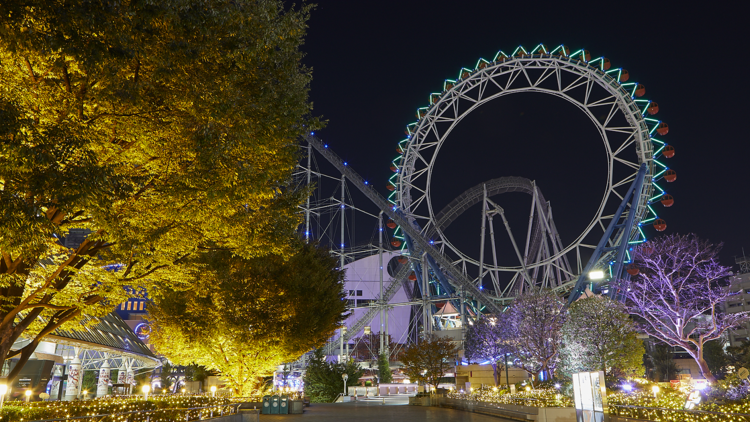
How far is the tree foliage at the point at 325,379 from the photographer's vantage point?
124 feet

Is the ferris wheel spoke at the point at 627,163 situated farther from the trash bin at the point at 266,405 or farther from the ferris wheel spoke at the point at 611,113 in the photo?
the trash bin at the point at 266,405

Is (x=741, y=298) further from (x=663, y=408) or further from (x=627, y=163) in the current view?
(x=663, y=408)

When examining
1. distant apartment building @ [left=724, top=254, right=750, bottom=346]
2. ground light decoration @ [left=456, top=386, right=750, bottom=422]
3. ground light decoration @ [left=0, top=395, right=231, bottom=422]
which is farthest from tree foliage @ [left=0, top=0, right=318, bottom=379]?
distant apartment building @ [left=724, top=254, right=750, bottom=346]

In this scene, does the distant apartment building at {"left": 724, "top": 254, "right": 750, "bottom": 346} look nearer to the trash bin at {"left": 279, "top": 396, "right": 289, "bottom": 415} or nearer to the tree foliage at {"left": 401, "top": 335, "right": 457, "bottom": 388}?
the tree foliage at {"left": 401, "top": 335, "right": 457, "bottom": 388}

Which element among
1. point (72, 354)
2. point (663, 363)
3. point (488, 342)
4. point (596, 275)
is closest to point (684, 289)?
point (488, 342)

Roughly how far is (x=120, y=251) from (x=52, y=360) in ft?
97.2

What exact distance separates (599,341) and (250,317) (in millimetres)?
17149

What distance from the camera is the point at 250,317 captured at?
69.6ft

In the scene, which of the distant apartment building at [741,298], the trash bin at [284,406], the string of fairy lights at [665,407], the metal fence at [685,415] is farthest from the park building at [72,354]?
the distant apartment building at [741,298]

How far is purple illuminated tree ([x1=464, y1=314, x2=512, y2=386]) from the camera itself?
40862 millimetres

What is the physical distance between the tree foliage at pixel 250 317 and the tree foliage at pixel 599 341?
40.5ft

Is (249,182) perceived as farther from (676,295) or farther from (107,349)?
(107,349)

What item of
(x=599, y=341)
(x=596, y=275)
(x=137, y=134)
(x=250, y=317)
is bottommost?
(x=599, y=341)

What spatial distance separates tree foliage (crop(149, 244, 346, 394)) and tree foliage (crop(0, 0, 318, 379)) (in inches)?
356
